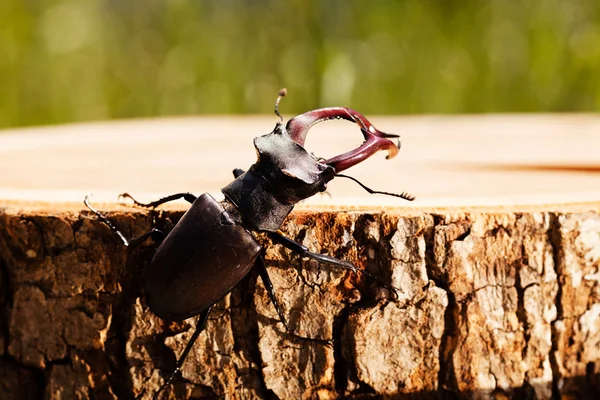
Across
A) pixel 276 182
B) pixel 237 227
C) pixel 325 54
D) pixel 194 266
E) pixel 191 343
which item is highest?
pixel 325 54

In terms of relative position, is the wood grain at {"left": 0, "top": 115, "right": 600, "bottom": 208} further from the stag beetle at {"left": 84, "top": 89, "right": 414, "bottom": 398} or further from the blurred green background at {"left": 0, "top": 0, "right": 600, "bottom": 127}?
the blurred green background at {"left": 0, "top": 0, "right": 600, "bottom": 127}

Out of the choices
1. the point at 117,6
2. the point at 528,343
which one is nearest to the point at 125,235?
the point at 528,343

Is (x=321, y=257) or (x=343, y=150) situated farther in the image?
(x=343, y=150)

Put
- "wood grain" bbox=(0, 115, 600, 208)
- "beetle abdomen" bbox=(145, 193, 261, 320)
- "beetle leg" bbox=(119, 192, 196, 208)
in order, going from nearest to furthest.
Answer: "beetle abdomen" bbox=(145, 193, 261, 320), "beetle leg" bbox=(119, 192, 196, 208), "wood grain" bbox=(0, 115, 600, 208)

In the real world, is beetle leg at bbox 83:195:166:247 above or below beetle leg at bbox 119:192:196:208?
below

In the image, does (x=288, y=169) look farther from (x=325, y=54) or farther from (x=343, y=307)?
(x=325, y=54)

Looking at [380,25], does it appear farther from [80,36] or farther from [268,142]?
[268,142]

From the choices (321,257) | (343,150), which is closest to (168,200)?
(321,257)

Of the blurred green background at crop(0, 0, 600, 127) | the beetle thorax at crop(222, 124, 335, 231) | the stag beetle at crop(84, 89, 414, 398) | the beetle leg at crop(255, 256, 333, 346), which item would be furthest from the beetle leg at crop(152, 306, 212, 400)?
the blurred green background at crop(0, 0, 600, 127)
